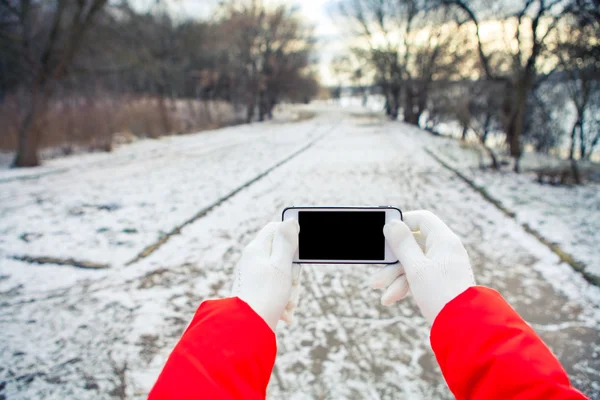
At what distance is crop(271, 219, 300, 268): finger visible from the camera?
1487mm

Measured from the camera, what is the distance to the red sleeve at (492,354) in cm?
92

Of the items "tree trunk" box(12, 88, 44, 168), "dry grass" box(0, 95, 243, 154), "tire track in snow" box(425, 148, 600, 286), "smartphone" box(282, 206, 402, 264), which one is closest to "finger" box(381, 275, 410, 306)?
"smartphone" box(282, 206, 402, 264)

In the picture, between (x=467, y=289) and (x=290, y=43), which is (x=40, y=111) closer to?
(x=467, y=289)

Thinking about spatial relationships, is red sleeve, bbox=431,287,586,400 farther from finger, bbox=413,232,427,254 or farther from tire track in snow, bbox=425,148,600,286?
tire track in snow, bbox=425,148,600,286

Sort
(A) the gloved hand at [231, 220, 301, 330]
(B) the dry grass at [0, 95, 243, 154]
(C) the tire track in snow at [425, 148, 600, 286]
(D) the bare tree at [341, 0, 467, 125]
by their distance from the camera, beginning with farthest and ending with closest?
1. (D) the bare tree at [341, 0, 467, 125]
2. (B) the dry grass at [0, 95, 243, 154]
3. (C) the tire track in snow at [425, 148, 600, 286]
4. (A) the gloved hand at [231, 220, 301, 330]

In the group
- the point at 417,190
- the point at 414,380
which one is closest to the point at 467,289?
the point at 414,380

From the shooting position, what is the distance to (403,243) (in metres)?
1.51

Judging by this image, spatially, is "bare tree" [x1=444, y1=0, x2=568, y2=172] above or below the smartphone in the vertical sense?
above

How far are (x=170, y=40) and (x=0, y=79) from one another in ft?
30.0

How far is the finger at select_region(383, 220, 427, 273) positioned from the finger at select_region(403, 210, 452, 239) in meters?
0.06

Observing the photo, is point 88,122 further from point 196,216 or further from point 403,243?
point 403,243

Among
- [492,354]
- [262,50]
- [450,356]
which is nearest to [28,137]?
[450,356]

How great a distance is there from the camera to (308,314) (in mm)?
2930

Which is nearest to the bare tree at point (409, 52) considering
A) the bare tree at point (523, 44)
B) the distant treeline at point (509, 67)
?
the distant treeline at point (509, 67)
